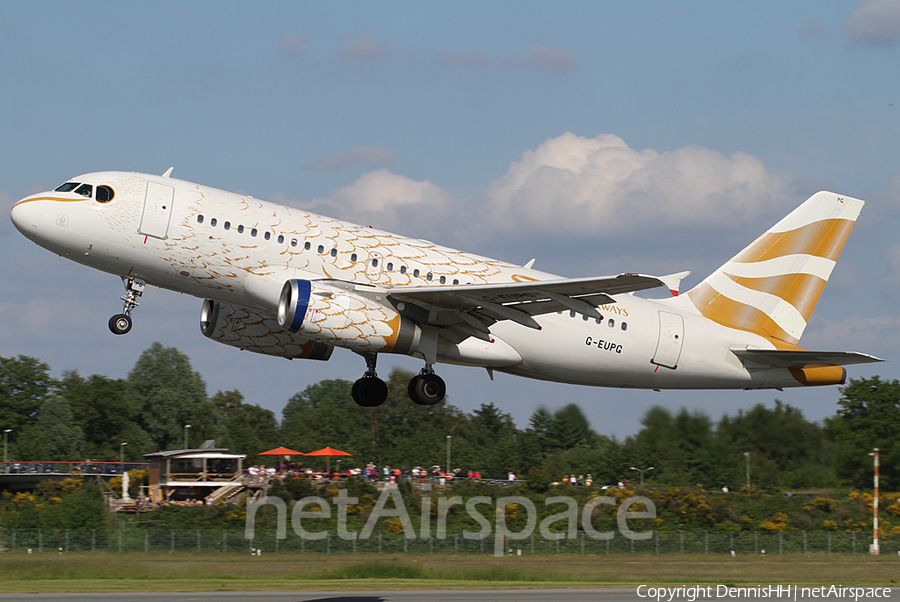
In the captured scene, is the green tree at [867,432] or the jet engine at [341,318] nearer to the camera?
the jet engine at [341,318]

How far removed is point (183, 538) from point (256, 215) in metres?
18.4

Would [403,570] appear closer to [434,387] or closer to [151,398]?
[434,387]

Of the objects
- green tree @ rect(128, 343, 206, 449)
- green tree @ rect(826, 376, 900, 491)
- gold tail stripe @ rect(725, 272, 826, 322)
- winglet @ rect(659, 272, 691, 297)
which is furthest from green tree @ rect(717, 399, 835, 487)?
green tree @ rect(128, 343, 206, 449)

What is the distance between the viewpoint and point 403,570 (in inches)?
1375

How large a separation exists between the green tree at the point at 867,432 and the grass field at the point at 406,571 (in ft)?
22.5

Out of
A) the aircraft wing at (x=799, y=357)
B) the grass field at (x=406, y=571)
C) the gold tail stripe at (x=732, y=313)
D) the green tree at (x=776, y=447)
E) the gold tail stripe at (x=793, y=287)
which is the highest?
the gold tail stripe at (x=793, y=287)

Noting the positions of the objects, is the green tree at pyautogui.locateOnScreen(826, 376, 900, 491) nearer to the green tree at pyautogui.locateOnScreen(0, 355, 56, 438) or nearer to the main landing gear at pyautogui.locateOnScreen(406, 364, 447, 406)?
the main landing gear at pyautogui.locateOnScreen(406, 364, 447, 406)

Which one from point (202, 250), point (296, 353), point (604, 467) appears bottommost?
point (604, 467)

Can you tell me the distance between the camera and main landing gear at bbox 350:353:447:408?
97.3 feet

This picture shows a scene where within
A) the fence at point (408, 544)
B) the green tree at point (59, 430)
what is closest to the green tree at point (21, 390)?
the green tree at point (59, 430)

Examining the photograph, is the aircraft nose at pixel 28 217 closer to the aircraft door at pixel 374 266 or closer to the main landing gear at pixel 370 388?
the aircraft door at pixel 374 266

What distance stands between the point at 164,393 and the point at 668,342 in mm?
101549

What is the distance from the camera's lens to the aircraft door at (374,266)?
28312 millimetres

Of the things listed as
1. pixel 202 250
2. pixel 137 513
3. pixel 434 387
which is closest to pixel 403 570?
pixel 434 387
